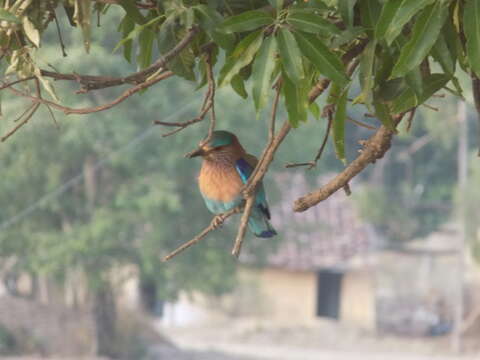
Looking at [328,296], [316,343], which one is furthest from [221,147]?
[328,296]

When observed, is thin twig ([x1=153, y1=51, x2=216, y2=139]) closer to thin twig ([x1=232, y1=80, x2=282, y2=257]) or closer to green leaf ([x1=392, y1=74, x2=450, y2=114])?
thin twig ([x1=232, y1=80, x2=282, y2=257])

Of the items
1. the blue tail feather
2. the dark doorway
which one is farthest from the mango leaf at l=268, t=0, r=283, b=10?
the dark doorway

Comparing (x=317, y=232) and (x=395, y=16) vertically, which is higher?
(x=317, y=232)

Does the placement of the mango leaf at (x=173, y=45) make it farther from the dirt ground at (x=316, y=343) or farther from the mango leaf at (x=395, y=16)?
the dirt ground at (x=316, y=343)

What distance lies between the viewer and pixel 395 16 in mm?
777

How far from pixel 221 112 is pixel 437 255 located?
407 cm

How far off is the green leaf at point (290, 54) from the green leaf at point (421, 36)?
0.08 meters

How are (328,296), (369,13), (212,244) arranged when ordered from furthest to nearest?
(328,296)
(212,244)
(369,13)

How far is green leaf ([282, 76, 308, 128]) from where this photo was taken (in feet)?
2.99

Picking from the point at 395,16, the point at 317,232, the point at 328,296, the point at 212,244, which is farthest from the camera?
the point at 328,296

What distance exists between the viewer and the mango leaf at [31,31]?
0.90 metres

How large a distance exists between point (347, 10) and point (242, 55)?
90 mm

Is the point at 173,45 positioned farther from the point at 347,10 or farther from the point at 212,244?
the point at 212,244

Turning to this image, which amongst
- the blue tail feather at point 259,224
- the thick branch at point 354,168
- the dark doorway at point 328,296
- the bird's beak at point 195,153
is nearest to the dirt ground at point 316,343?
the dark doorway at point 328,296
